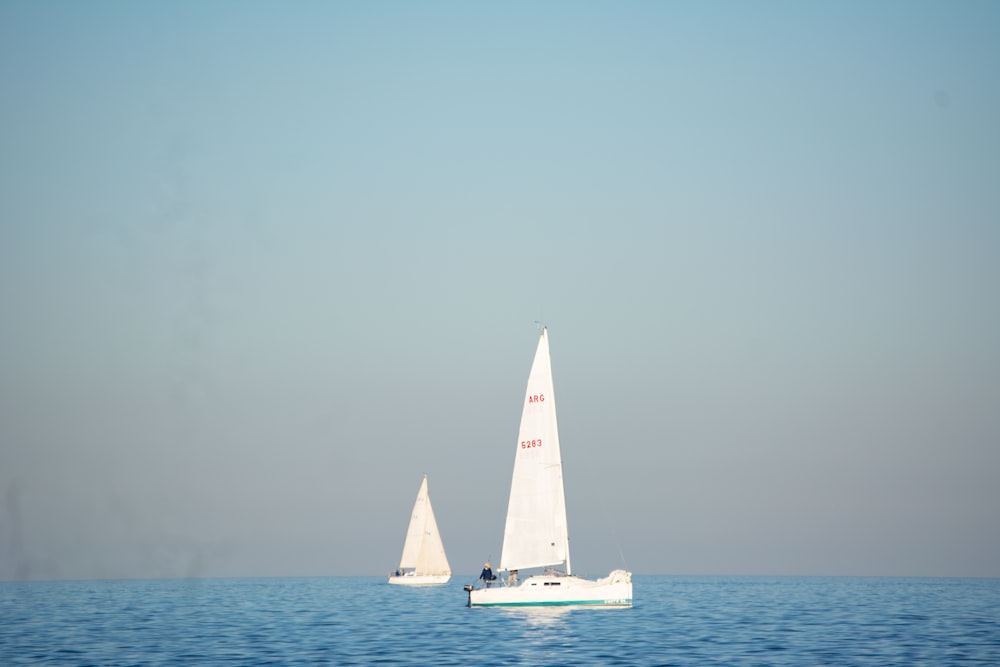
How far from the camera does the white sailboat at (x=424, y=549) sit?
165 m

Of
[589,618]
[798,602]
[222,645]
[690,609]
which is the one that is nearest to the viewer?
[222,645]

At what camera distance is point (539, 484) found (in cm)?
8456

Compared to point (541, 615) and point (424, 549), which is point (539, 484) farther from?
point (424, 549)

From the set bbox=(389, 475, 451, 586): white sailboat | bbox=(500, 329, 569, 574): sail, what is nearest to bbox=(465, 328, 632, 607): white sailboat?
bbox=(500, 329, 569, 574): sail

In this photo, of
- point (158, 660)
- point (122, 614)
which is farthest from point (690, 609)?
point (158, 660)

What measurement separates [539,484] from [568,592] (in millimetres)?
8466

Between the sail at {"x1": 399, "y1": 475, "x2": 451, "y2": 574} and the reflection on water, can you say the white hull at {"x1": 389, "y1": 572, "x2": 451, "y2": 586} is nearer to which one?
the sail at {"x1": 399, "y1": 475, "x2": 451, "y2": 574}

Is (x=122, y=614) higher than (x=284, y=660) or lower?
higher

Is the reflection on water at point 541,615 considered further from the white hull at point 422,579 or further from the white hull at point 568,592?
the white hull at point 422,579

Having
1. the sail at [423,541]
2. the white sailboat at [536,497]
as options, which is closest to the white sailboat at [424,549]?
the sail at [423,541]

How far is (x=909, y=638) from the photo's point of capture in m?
67.4

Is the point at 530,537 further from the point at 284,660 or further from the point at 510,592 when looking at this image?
the point at 284,660

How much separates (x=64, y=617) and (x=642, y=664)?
59.4 meters

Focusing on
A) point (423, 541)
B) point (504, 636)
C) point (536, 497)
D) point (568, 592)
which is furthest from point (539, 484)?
point (423, 541)
